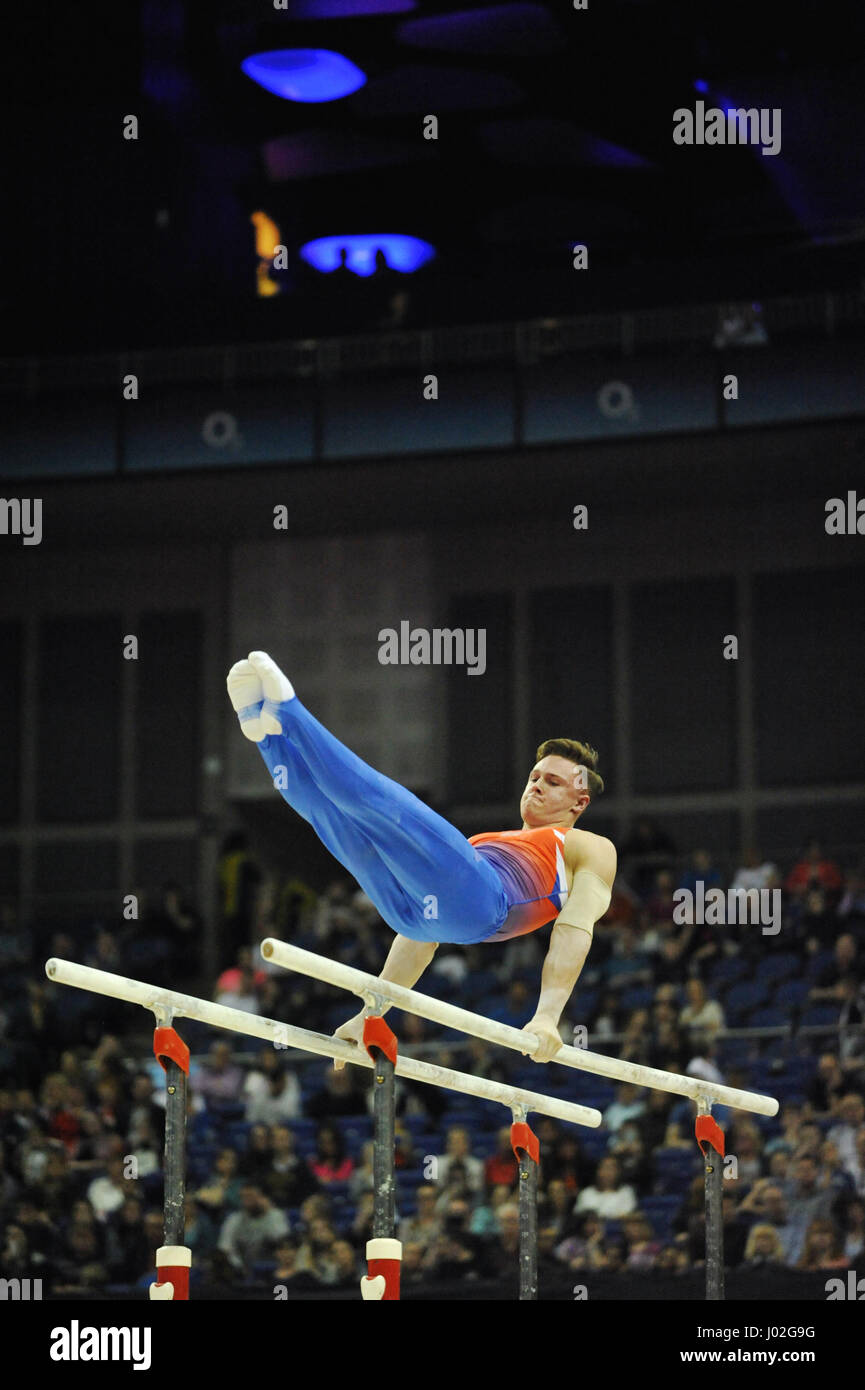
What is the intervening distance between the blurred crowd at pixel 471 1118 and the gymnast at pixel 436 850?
3.29 meters

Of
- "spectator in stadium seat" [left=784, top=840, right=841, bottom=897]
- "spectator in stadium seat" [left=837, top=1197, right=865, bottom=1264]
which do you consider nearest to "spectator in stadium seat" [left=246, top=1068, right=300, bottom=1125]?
"spectator in stadium seat" [left=784, top=840, right=841, bottom=897]

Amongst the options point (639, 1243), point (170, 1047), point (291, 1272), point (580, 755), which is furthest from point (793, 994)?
point (170, 1047)

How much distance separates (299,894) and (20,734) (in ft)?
11.6

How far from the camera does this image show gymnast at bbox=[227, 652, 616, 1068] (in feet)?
16.3

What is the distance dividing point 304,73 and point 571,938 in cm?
814

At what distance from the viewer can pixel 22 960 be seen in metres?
13.5

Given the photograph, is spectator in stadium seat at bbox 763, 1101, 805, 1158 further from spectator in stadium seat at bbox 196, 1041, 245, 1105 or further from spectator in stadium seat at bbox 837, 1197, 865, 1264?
spectator in stadium seat at bbox 196, 1041, 245, 1105

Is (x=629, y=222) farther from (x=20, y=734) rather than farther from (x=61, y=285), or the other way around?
(x=20, y=734)

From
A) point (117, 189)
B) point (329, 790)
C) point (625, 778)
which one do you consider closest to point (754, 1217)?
point (329, 790)

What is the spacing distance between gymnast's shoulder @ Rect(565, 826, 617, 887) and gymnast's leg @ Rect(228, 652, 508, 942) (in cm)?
36

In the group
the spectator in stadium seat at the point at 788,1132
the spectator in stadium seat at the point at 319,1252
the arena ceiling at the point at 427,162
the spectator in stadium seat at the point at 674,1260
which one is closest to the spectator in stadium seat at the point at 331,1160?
the spectator in stadium seat at the point at 319,1252

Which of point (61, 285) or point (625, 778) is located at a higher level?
point (61, 285)

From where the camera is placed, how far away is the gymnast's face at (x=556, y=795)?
6121mm

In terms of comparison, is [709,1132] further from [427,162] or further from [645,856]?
[427,162]
